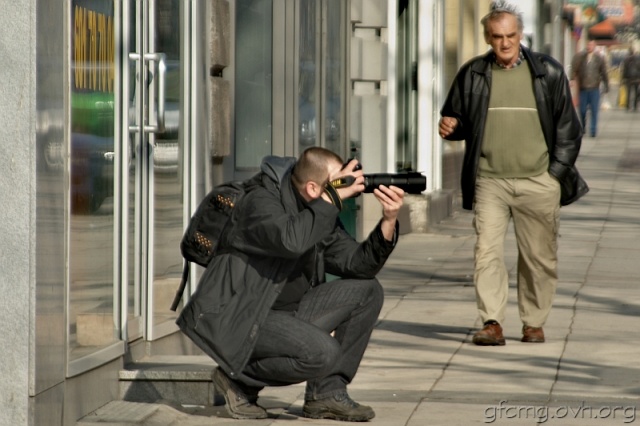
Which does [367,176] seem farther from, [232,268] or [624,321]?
[624,321]

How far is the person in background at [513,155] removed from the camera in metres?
8.24

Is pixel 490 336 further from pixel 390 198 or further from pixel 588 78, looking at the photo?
pixel 588 78

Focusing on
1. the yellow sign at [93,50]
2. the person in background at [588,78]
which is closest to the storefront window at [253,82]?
the yellow sign at [93,50]

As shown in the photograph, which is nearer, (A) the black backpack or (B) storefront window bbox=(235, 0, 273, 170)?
(A) the black backpack

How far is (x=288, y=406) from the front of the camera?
657 cm

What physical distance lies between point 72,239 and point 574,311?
4.58m

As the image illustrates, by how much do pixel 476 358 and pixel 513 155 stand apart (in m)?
1.20

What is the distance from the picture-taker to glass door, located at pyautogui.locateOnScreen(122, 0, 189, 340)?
6.91 metres

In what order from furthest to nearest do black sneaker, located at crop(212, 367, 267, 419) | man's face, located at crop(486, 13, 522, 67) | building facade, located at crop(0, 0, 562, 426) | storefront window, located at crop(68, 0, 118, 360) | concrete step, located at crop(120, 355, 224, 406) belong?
man's face, located at crop(486, 13, 522, 67) → concrete step, located at crop(120, 355, 224, 406) → black sneaker, located at crop(212, 367, 267, 419) → storefront window, located at crop(68, 0, 118, 360) → building facade, located at crop(0, 0, 562, 426)

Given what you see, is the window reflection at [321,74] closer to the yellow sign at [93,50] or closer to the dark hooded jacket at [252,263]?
the yellow sign at [93,50]

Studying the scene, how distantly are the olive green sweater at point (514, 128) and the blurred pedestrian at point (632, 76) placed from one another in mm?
31700

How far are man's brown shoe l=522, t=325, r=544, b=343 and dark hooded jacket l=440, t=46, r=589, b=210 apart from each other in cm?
75

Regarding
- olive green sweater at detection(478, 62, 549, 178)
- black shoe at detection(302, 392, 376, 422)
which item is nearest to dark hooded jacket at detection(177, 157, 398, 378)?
black shoe at detection(302, 392, 376, 422)

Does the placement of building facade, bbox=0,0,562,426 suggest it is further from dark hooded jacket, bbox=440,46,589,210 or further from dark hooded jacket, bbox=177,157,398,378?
dark hooded jacket, bbox=440,46,589,210
